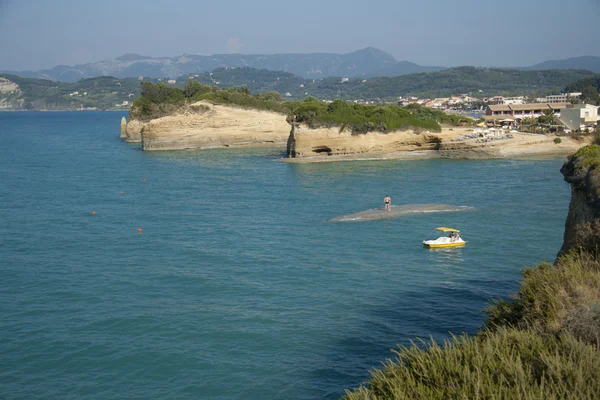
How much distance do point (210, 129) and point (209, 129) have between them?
0.11 m

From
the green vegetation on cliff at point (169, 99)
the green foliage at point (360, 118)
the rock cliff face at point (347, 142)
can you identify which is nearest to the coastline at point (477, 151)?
the rock cliff face at point (347, 142)

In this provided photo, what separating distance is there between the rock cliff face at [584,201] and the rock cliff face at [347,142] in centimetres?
3648

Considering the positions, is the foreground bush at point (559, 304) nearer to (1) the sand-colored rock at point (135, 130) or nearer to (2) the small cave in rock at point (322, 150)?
(2) the small cave in rock at point (322, 150)

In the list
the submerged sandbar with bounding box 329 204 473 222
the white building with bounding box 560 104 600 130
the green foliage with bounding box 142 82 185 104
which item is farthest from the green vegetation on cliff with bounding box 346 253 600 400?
the green foliage with bounding box 142 82 185 104

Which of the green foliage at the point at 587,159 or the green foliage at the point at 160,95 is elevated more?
the green foliage at the point at 160,95

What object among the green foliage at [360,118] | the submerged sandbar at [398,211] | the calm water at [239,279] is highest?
the green foliage at [360,118]

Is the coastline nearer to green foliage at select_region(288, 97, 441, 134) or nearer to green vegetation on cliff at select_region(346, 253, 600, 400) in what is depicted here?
green foliage at select_region(288, 97, 441, 134)

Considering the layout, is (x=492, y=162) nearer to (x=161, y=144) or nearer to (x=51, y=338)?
(x=161, y=144)

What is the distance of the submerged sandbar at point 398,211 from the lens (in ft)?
97.1

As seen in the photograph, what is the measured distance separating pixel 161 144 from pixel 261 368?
54422 mm

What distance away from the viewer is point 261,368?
46.8 feet

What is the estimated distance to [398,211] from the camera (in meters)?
30.9

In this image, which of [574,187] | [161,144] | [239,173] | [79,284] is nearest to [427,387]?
[574,187]

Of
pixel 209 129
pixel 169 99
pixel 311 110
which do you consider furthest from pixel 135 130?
pixel 311 110
